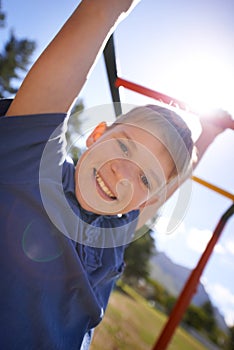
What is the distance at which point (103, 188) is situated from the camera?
628 millimetres

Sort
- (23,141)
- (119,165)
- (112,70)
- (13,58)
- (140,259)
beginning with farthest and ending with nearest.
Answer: (140,259), (13,58), (112,70), (119,165), (23,141)

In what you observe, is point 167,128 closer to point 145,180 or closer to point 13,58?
point 145,180

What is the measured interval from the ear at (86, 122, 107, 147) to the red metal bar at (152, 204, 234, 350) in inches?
23.3

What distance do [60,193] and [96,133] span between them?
253 mm

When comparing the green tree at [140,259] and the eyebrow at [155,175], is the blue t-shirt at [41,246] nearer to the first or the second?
the eyebrow at [155,175]

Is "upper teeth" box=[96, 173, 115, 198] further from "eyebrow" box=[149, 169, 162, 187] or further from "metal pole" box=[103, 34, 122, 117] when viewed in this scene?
"metal pole" box=[103, 34, 122, 117]

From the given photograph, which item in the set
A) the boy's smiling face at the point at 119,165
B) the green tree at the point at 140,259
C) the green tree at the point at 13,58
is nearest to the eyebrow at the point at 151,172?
the boy's smiling face at the point at 119,165

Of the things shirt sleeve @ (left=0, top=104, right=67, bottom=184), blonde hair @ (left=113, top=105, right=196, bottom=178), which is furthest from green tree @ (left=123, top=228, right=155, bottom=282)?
shirt sleeve @ (left=0, top=104, right=67, bottom=184)

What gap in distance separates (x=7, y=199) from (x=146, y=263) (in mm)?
11766

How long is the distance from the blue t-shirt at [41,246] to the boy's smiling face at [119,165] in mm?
58

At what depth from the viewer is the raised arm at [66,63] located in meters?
0.41

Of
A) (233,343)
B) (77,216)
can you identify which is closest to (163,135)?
(77,216)

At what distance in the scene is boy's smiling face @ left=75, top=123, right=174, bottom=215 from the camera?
61 centimetres

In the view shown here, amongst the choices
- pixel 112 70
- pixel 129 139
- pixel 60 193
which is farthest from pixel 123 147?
pixel 112 70
